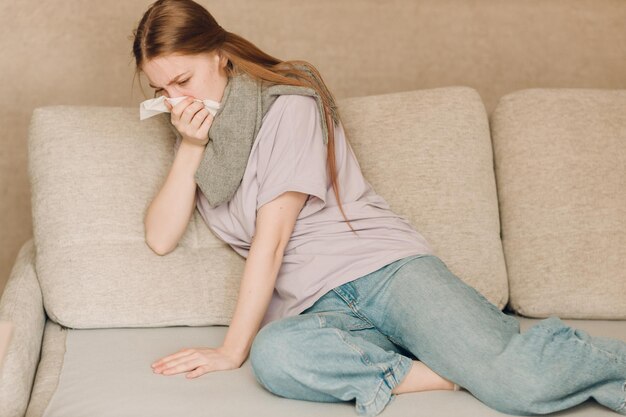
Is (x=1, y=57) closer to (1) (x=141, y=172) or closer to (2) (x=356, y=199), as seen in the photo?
(1) (x=141, y=172)

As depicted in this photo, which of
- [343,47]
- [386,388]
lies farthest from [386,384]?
[343,47]

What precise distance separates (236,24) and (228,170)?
80 centimetres

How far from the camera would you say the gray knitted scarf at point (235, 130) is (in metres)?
1.74

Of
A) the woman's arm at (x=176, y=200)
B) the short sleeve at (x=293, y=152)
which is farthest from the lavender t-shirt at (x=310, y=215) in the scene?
the woman's arm at (x=176, y=200)

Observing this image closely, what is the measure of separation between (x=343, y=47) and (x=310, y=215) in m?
0.85

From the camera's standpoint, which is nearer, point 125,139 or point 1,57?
point 125,139

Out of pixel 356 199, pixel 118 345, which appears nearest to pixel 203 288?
pixel 118 345

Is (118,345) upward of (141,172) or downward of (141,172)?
downward

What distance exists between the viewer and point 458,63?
8.18 ft

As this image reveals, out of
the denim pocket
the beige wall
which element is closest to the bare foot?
the denim pocket

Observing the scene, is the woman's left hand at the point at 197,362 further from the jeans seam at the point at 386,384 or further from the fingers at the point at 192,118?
the fingers at the point at 192,118

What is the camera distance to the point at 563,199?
2033 mm

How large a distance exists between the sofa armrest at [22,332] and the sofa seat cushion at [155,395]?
30 mm

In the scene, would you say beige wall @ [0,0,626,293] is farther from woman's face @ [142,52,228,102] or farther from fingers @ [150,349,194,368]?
fingers @ [150,349,194,368]
